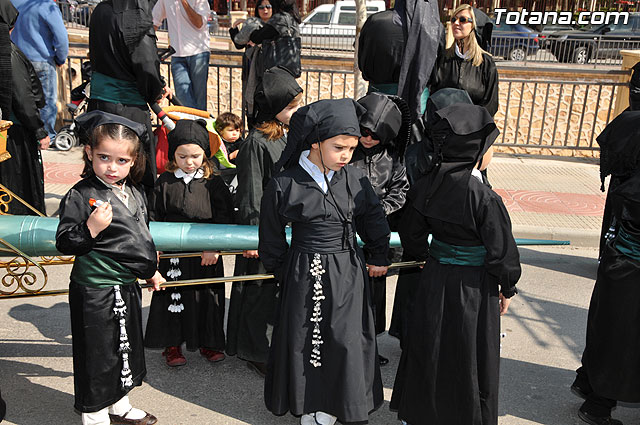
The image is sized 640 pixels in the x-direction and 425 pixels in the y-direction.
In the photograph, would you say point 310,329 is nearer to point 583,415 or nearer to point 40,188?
point 583,415

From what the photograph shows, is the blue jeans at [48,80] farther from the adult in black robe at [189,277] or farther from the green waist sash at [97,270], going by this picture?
the green waist sash at [97,270]

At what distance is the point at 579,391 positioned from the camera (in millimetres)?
4043

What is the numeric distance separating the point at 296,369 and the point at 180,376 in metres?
1.16

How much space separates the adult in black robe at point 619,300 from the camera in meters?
3.64

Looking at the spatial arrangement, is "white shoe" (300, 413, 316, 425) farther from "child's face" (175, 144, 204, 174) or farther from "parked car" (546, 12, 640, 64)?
"parked car" (546, 12, 640, 64)

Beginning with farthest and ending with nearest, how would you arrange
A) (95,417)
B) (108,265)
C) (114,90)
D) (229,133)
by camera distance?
1. (229,133)
2. (114,90)
3. (95,417)
4. (108,265)

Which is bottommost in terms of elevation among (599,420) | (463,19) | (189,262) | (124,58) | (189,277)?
(599,420)

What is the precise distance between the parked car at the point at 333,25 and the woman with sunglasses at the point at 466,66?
14.4 meters

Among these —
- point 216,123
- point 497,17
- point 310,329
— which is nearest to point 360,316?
point 310,329

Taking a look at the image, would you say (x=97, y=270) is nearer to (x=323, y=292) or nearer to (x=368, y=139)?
(x=323, y=292)

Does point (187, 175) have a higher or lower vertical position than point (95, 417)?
higher

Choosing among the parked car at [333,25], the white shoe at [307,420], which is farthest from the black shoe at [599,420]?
the parked car at [333,25]

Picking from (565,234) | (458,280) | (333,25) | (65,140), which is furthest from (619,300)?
(333,25)

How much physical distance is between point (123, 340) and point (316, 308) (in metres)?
1.05
